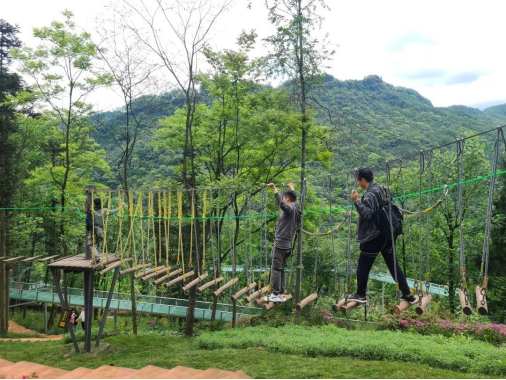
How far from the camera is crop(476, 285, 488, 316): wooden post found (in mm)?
3955

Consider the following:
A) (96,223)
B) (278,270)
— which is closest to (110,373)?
(278,270)

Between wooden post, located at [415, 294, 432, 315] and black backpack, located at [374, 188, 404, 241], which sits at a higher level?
black backpack, located at [374, 188, 404, 241]

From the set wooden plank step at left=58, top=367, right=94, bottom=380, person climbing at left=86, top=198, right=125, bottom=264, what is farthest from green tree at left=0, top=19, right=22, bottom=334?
wooden plank step at left=58, top=367, right=94, bottom=380

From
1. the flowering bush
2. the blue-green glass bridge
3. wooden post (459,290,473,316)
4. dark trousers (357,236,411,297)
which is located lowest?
the blue-green glass bridge

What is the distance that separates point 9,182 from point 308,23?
39.7 feet

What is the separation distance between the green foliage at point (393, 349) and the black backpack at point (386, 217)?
363 centimetres

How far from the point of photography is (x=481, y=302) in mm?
4062

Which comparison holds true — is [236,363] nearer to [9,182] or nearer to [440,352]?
[440,352]

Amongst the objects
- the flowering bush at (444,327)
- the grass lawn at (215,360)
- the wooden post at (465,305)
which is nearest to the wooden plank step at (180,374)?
the grass lawn at (215,360)

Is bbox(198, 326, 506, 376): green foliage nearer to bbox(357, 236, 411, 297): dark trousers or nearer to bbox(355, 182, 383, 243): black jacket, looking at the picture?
bbox(357, 236, 411, 297): dark trousers

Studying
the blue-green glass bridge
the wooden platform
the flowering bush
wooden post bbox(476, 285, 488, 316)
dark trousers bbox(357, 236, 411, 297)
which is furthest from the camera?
the blue-green glass bridge

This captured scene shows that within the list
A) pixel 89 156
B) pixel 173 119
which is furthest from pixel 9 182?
pixel 173 119

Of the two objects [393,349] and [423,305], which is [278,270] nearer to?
[423,305]

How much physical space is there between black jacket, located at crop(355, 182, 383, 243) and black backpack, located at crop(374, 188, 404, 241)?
1.3 inches
